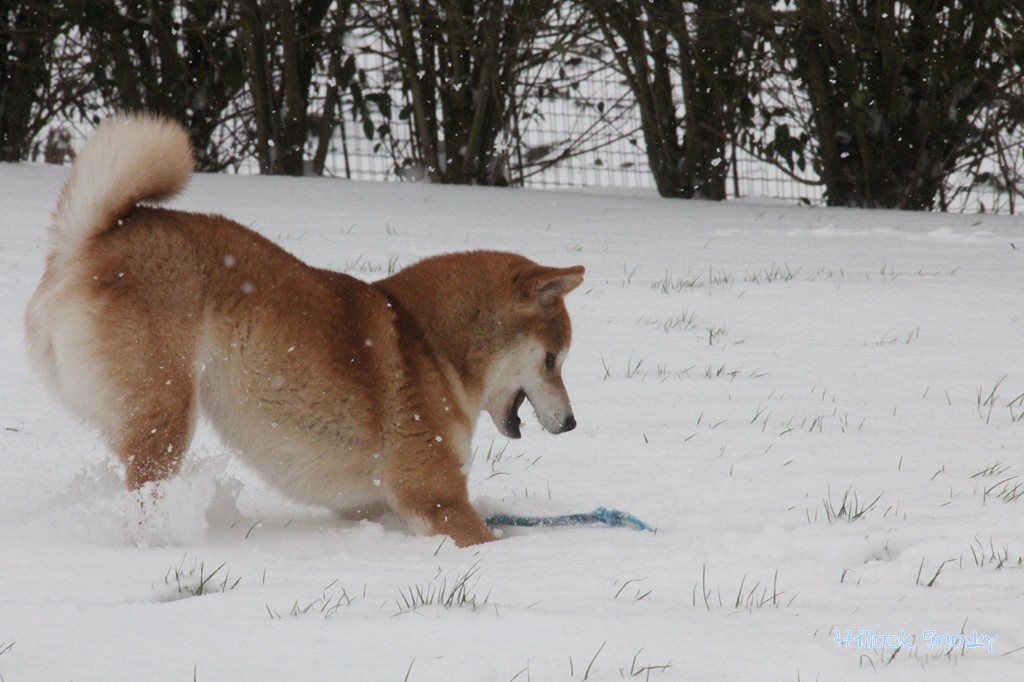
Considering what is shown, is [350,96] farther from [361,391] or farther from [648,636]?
[648,636]

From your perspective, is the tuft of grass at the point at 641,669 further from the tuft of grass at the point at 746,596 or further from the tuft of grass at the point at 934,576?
the tuft of grass at the point at 934,576

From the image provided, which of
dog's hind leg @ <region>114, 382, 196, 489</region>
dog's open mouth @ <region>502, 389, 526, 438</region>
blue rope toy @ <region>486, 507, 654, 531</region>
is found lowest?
blue rope toy @ <region>486, 507, 654, 531</region>

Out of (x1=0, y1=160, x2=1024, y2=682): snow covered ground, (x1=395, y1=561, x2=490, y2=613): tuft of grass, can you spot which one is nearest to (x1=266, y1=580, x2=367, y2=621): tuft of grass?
(x1=0, y1=160, x2=1024, y2=682): snow covered ground

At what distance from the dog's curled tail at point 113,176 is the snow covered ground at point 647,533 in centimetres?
72

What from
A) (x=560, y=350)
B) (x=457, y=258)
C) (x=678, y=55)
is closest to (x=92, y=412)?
(x=457, y=258)

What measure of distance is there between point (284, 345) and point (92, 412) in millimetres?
555

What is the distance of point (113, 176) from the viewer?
3.07m

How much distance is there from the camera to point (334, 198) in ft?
31.3

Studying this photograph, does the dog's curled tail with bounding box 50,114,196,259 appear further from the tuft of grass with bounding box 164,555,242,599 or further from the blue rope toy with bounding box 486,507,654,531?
the blue rope toy with bounding box 486,507,654,531

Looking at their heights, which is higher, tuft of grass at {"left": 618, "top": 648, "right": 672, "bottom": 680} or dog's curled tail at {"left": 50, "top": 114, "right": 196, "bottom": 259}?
dog's curled tail at {"left": 50, "top": 114, "right": 196, "bottom": 259}

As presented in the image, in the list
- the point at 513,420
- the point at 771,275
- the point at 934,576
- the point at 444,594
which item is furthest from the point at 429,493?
the point at 771,275

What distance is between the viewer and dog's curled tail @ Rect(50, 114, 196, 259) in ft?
10.0

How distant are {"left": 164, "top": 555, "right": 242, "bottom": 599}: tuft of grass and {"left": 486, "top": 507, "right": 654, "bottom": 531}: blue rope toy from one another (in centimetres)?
103

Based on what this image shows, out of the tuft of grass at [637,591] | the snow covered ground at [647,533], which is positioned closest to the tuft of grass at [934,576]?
the snow covered ground at [647,533]
